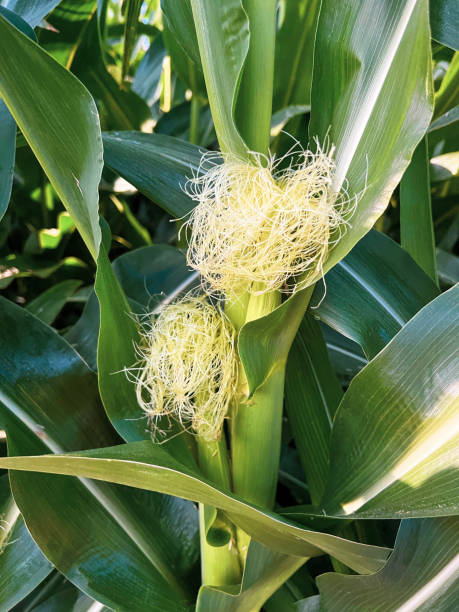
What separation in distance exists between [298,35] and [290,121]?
120 mm

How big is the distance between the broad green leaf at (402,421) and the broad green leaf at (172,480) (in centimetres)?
4

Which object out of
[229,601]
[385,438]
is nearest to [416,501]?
[385,438]

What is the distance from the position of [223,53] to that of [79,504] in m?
0.43

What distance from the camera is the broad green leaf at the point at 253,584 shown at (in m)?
0.46

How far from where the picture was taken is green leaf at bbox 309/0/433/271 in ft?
1.35

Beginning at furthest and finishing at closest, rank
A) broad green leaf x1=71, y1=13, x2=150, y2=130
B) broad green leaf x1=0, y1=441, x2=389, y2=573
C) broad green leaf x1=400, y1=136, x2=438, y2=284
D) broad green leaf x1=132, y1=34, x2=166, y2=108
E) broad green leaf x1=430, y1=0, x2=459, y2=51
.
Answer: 1. broad green leaf x1=132, y1=34, x2=166, y2=108
2. broad green leaf x1=71, y1=13, x2=150, y2=130
3. broad green leaf x1=400, y1=136, x2=438, y2=284
4. broad green leaf x1=430, y1=0, x2=459, y2=51
5. broad green leaf x1=0, y1=441, x2=389, y2=573

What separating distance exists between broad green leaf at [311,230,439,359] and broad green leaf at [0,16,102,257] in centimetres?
23

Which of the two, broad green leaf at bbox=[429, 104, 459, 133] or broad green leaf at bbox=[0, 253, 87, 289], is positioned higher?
broad green leaf at bbox=[429, 104, 459, 133]

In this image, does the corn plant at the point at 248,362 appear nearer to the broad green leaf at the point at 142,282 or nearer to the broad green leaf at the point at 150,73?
the broad green leaf at the point at 142,282

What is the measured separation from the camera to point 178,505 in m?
0.62

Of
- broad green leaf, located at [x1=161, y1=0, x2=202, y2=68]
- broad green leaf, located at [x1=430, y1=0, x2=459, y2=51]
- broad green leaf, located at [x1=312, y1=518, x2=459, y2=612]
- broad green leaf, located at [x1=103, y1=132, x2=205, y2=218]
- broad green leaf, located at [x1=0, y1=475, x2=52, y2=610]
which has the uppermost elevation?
broad green leaf, located at [x1=430, y1=0, x2=459, y2=51]

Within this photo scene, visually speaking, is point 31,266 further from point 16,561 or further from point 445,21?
point 445,21

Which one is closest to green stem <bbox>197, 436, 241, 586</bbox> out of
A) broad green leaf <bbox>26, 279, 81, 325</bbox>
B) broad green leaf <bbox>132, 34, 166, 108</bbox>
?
broad green leaf <bbox>26, 279, 81, 325</bbox>

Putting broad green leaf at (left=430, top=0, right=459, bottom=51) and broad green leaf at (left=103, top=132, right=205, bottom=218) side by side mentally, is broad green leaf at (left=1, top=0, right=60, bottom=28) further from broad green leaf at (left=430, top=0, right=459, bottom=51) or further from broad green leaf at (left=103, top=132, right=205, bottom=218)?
broad green leaf at (left=430, top=0, right=459, bottom=51)
